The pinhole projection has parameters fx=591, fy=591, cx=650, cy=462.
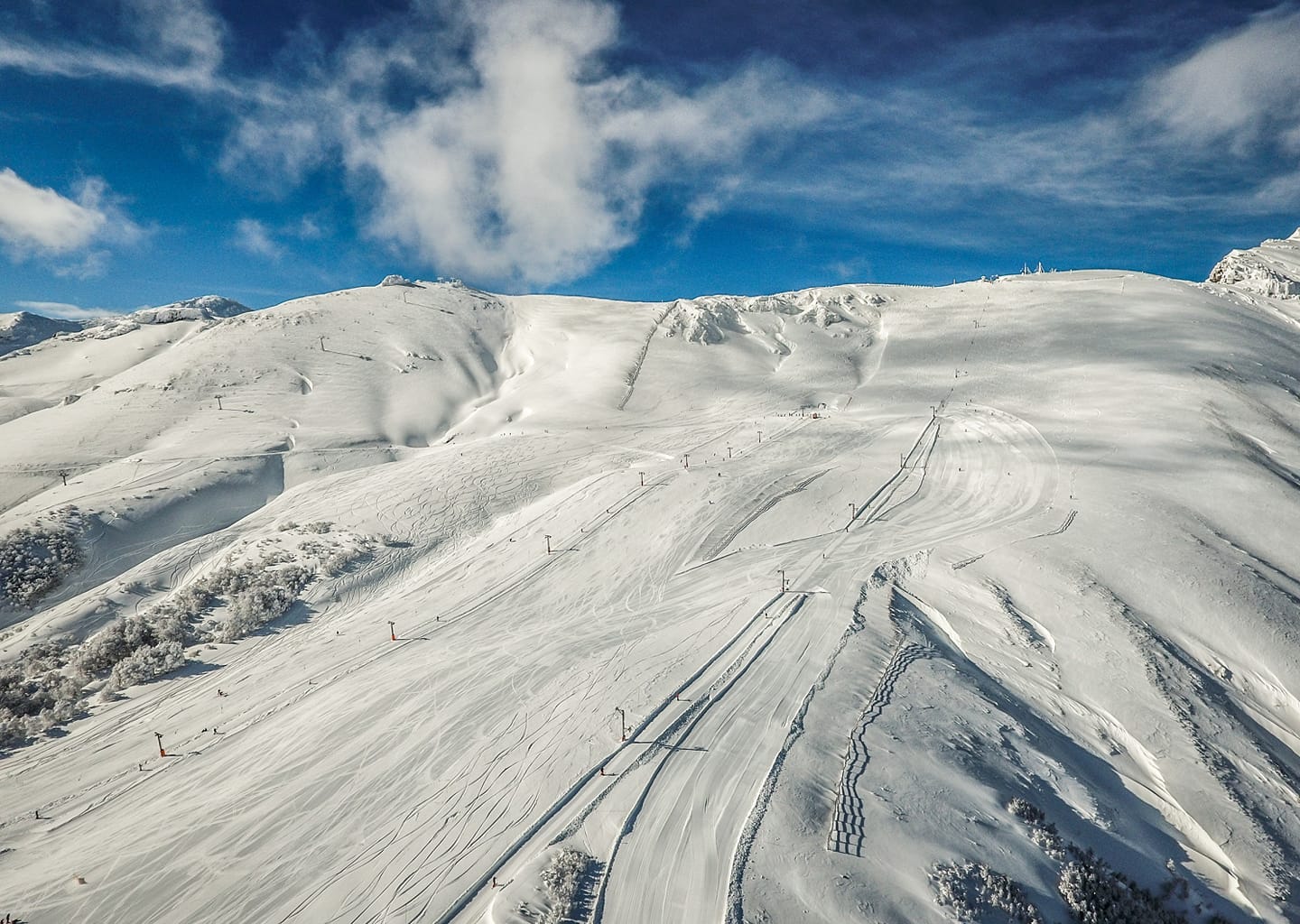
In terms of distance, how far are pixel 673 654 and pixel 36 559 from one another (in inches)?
1008

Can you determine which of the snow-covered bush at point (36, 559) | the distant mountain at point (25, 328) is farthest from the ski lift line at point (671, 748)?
the distant mountain at point (25, 328)

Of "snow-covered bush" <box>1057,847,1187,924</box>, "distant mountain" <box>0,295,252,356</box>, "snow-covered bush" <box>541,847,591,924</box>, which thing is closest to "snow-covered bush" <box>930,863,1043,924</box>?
"snow-covered bush" <box>1057,847,1187,924</box>

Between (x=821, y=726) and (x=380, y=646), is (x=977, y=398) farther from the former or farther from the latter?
(x=380, y=646)

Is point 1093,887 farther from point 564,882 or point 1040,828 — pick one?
point 564,882

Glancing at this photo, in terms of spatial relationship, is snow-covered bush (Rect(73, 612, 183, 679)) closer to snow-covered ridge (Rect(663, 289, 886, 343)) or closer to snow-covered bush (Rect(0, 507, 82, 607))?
snow-covered bush (Rect(0, 507, 82, 607))

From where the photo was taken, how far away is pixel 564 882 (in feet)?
37.1

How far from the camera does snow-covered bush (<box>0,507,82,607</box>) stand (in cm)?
2233

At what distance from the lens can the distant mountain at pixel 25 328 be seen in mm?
98312

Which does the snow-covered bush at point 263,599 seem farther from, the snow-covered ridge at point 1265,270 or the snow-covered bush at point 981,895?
the snow-covered ridge at point 1265,270

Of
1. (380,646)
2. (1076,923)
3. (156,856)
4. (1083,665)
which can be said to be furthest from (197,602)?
(1083,665)

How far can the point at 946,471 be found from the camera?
110 ft

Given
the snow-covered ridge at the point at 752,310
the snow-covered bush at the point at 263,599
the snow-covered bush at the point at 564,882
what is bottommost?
the snow-covered bush at the point at 564,882

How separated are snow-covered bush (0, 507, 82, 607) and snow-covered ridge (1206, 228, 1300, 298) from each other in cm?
12119

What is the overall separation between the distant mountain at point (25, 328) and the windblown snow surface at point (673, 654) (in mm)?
83947
